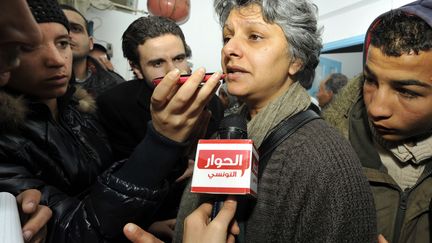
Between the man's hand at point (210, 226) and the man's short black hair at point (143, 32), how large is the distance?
1530 millimetres

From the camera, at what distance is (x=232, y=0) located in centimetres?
110

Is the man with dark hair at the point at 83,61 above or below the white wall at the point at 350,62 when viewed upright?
above

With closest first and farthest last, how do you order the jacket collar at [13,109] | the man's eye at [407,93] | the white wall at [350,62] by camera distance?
1. the jacket collar at [13,109]
2. the man's eye at [407,93]
3. the white wall at [350,62]

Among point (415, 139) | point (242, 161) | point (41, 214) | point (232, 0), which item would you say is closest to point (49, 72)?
point (41, 214)

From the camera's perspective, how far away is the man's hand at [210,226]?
638 mm

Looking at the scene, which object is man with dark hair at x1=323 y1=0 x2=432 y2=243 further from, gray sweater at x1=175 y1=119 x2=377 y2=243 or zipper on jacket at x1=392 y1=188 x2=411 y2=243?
gray sweater at x1=175 y1=119 x2=377 y2=243

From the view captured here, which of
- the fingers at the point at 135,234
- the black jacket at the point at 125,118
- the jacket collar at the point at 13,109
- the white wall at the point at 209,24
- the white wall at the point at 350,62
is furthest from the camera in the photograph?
the white wall at the point at 350,62

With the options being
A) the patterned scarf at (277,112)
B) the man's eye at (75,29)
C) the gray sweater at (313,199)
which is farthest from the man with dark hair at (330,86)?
the gray sweater at (313,199)

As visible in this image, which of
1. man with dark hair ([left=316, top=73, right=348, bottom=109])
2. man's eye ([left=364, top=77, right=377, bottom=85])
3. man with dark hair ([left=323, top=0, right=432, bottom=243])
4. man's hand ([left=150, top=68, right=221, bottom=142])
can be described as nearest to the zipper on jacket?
man with dark hair ([left=323, top=0, right=432, bottom=243])

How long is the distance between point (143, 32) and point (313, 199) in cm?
160

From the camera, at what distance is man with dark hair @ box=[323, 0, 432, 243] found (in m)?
0.96

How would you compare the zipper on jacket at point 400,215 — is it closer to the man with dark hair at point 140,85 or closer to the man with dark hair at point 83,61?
the man with dark hair at point 140,85

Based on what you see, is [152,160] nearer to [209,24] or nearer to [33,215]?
[33,215]

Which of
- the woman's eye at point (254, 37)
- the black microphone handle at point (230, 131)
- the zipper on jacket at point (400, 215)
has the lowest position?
the zipper on jacket at point (400, 215)
